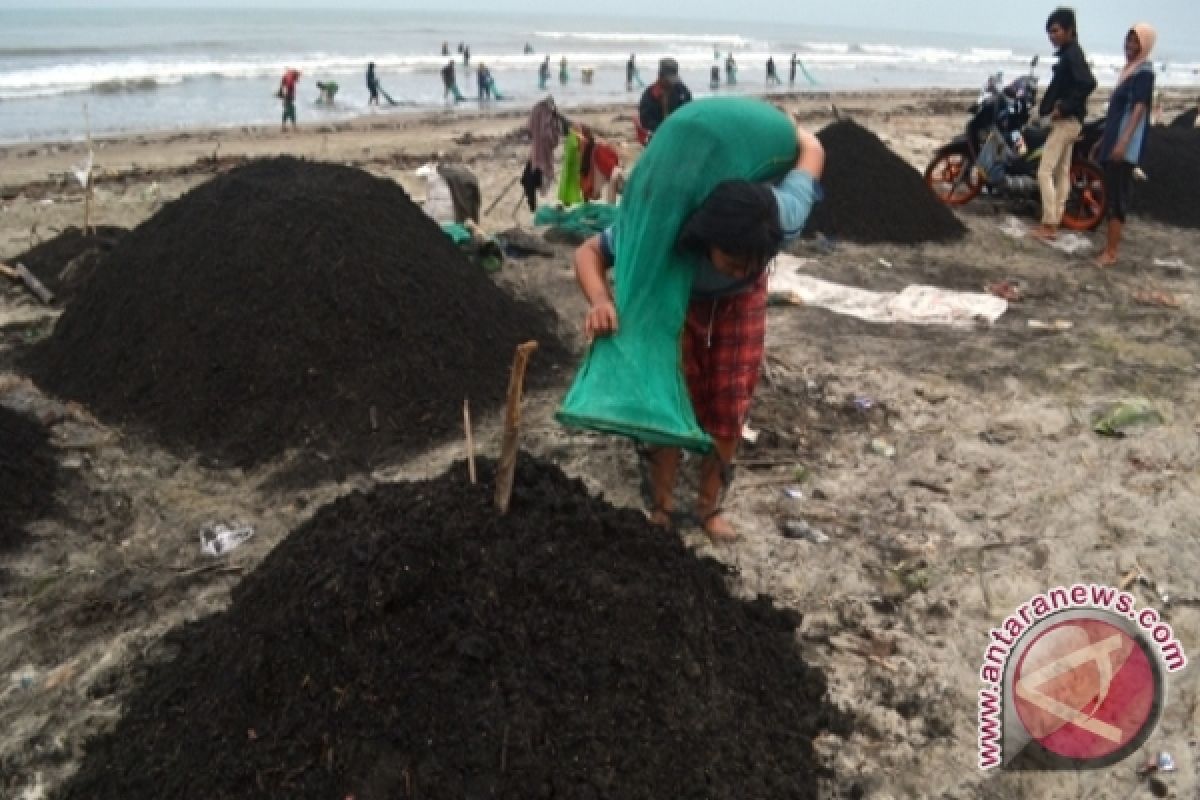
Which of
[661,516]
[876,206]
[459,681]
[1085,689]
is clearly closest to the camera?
[459,681]

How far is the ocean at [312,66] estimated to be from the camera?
71.0 ft

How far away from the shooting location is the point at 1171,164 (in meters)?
9.23

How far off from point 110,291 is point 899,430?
14.7ft

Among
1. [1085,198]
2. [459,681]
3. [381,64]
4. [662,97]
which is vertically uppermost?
[381,64]

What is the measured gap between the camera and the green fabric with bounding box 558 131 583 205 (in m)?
7.81

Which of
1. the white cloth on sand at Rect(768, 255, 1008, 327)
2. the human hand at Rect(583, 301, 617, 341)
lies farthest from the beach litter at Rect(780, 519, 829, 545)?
the white cloth on sand at Rect(768, 255, 1008, 327)

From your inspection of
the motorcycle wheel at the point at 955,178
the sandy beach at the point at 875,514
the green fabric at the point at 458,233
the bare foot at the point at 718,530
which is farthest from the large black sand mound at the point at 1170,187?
the bare foot at the point at 718,530

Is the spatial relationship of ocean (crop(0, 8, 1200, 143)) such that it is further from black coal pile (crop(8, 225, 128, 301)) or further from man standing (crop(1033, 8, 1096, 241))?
man standing (crop(1033, 8, 1096, 241))

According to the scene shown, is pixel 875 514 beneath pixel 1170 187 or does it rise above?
beneath

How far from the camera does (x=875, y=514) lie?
3.61 metres

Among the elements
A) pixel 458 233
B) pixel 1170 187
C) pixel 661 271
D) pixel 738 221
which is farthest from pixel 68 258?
pixel 1170 187

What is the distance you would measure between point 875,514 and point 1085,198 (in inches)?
242

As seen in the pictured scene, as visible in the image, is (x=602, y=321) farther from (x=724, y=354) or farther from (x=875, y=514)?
(x=875, y=514)

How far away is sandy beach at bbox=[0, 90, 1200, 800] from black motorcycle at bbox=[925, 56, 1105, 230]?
5.68 feet
